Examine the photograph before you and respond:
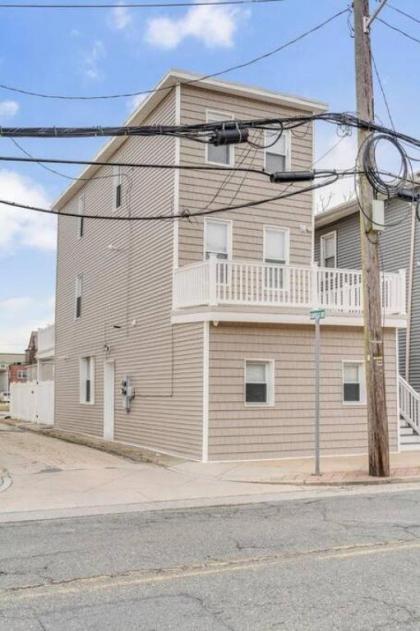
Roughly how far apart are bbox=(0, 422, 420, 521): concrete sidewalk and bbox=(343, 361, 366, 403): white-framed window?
1.61m

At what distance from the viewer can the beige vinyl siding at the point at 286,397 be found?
14.4m

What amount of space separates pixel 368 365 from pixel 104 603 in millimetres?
8201

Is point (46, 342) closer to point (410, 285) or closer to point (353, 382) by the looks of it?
point (410, 285)

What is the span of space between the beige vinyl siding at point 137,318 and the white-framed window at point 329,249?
25.8 ft

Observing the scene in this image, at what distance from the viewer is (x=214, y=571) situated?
19.7 ft

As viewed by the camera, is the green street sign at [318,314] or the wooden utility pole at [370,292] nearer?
the wooden utility pole at [370,292]

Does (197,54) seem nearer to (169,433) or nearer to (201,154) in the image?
(201,154)

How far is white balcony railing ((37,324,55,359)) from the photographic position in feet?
90.9

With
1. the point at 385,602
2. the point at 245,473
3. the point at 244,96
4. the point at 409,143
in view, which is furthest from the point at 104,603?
the point at 244,96

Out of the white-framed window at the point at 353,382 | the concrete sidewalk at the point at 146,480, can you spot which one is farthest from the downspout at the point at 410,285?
the concrete sidewalk at the point at 146,480

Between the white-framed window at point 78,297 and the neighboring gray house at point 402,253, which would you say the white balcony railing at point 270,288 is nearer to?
the neighboring gray house at point 402,253

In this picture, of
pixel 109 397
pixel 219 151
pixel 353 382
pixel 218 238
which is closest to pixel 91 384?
pixel 109 397

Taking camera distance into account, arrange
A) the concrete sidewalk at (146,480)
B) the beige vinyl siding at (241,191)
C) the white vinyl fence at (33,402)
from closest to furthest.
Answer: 1. the concrete sidewalk at (146,480)
2. the beige vinyl siding at (241,191)
3. the white vinyl fence at (33,402)

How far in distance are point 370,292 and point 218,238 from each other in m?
5.25
